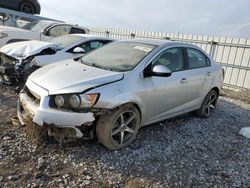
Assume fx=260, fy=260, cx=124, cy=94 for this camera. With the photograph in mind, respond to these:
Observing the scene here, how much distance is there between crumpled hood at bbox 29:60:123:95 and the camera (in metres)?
3.24

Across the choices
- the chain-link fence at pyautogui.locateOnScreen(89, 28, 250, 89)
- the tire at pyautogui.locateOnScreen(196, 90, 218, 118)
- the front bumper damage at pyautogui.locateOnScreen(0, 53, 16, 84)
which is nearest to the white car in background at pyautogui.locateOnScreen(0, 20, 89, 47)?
the front bumper damage at pyautogui.locateOnScreen(0, 53, 16, 84)

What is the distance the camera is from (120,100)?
3385 mm

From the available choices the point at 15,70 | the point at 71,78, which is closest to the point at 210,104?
the point at 71,78

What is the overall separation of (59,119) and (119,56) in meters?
1.56

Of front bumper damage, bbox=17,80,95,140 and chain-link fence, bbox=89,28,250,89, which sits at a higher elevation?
chain-link fence, bbox=89,28,250,89

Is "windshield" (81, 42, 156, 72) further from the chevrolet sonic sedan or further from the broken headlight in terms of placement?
the broken headlight

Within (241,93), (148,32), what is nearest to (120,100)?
(241,93)

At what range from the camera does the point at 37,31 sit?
29.3ft

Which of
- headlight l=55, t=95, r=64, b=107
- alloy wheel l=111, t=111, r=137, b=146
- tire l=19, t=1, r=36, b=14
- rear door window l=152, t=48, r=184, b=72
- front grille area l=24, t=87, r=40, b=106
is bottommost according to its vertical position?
alloy wheel l=111, t=111, r=137, b=146

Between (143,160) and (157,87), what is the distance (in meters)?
1.12

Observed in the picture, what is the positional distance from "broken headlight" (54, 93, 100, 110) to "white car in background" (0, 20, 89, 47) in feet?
15.7

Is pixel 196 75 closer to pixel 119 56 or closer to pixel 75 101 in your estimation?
pixel 119 56

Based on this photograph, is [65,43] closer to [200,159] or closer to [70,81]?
[70,81]

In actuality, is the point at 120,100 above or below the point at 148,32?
below
